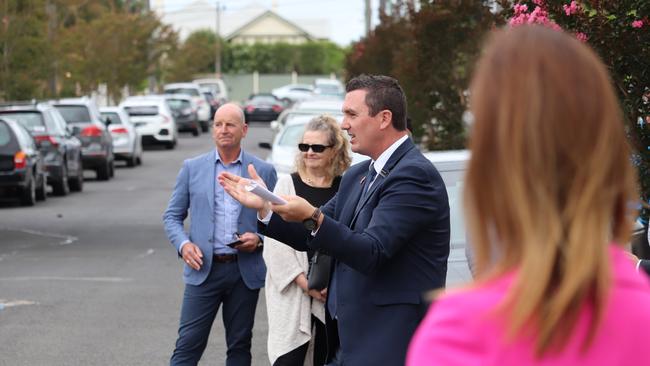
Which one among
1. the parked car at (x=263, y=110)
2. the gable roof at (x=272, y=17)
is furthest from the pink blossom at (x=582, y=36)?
the gable roof at (x=272, y=17)

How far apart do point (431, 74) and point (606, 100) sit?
20119 mm

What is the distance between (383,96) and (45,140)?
2062 centimetres

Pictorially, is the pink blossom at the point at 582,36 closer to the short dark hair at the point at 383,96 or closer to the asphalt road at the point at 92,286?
the asphalt road at the point at 92,286

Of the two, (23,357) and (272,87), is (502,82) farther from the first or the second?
(272,87)

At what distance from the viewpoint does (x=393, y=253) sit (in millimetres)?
4598

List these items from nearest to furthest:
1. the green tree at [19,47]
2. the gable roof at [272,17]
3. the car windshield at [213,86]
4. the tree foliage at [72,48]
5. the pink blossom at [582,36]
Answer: the pink blossom at [582,36] → the green tree at [19,47] → the tree foliage at [72,48] → the car windshield at [213,86] → the gable roof at [272,17]

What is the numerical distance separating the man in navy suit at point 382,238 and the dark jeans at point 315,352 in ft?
5.88

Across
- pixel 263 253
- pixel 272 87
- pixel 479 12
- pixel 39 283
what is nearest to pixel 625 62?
pixel 263 253

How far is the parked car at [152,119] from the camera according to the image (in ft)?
139

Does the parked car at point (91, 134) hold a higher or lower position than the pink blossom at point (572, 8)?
lower

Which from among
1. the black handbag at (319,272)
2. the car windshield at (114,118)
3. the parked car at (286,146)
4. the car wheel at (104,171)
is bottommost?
the car wheel at (104,171)

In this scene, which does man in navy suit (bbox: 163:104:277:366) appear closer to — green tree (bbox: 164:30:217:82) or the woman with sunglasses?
the woman with sunglasses

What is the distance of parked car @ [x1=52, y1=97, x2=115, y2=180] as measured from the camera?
29.3m

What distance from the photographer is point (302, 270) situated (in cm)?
691
